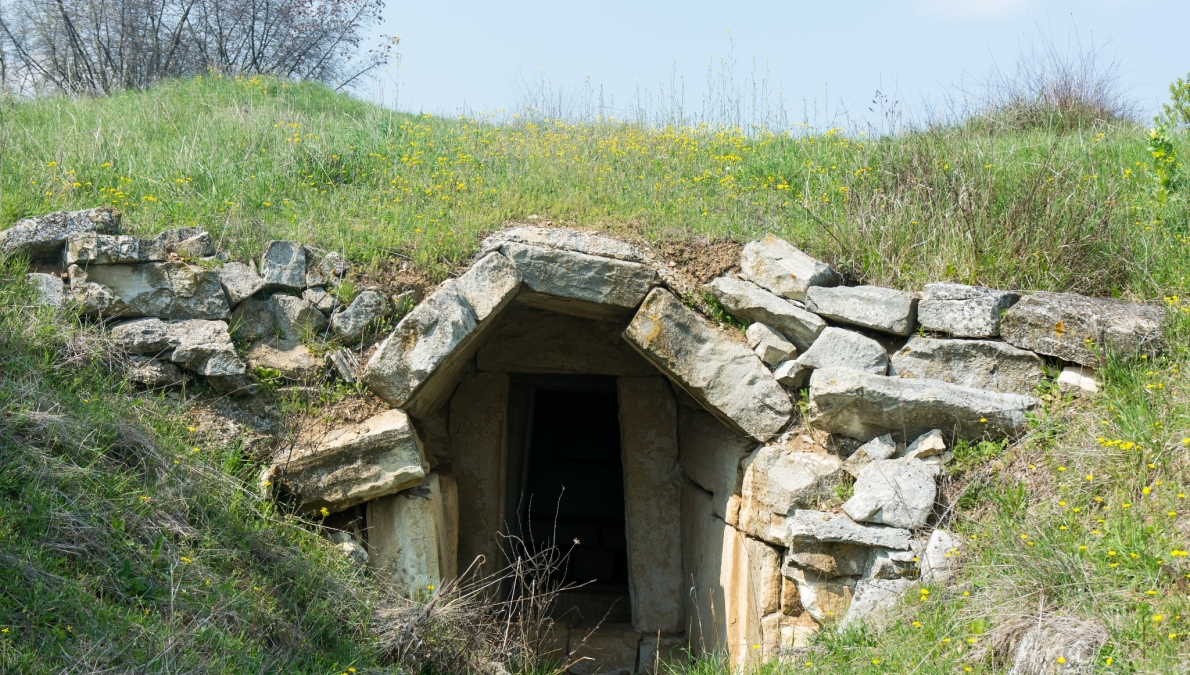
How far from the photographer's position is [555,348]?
607 cm

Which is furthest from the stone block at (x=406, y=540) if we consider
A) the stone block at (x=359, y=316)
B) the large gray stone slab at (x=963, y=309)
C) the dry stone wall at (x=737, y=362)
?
the large gray stone slab at (x=963, y=309)

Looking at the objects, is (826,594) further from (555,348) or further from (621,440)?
(555,348)

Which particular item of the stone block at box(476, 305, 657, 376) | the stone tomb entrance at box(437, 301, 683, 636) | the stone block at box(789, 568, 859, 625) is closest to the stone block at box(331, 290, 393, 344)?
the stone tomb entrance at box(437, 301, 683, 636)

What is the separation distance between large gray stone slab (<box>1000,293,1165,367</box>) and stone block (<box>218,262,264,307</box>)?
3.75 metres

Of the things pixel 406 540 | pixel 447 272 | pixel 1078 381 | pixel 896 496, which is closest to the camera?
pixel 896 496

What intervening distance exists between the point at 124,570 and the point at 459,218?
8.50 ft

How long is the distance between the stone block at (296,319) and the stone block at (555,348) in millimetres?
1680

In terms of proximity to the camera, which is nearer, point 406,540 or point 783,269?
point 406,540

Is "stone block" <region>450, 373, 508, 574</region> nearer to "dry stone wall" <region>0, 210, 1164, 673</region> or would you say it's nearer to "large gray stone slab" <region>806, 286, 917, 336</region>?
"dry stone wall" <region>0, 210, 1164, 673</region>

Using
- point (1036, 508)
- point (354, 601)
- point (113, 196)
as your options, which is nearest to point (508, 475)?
point (354, 601)

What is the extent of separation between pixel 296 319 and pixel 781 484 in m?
2.60

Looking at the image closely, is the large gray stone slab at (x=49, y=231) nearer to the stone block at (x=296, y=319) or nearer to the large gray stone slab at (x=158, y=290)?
the large gray stone slab at (x=158, y=290)

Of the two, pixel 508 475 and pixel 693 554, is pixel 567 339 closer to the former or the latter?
pixel 508 475

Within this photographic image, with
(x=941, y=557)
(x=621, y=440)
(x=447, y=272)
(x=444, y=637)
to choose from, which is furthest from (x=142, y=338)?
(x=941, y=557)
